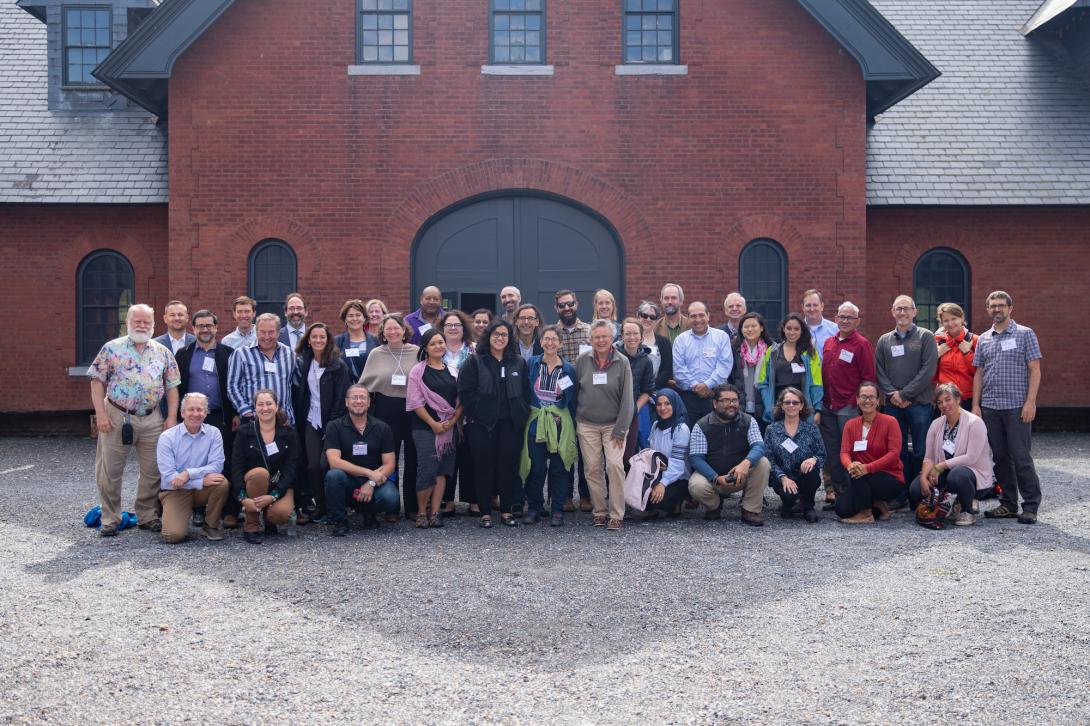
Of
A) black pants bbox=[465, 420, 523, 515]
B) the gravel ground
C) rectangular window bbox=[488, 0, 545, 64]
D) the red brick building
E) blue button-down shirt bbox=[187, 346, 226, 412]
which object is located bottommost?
the gravel ground

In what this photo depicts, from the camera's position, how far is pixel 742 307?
949 centimetres

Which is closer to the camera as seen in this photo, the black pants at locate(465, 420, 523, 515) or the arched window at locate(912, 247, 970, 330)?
the black pants at locate(465, 420, 523, 515)

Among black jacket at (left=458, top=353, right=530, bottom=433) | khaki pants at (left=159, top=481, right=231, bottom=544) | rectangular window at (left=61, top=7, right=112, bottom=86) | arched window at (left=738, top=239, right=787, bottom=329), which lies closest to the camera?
khaki pants at (left=159, top=481, right=231, bottom=544)

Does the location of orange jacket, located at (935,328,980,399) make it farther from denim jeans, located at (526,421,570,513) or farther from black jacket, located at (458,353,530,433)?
black jacket, located at (458,353,530,433)

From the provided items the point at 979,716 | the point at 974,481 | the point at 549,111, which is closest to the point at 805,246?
the point at 549,111

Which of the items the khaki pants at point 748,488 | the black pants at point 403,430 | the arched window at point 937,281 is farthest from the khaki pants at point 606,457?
the arched window at point 937,281

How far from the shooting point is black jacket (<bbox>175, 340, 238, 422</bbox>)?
835cm

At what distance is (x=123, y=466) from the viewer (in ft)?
26.4

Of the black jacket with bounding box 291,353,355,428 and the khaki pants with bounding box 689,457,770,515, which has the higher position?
the black jacket with bounding box 291,353,355,428

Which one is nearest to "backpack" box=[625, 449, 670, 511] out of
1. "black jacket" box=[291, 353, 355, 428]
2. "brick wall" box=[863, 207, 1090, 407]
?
"black jacket" box=[291, 353, 355, 428]

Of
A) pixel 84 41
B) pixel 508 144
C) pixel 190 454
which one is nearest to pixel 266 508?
pixel 190 454

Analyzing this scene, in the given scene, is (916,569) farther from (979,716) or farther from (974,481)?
(979,716)

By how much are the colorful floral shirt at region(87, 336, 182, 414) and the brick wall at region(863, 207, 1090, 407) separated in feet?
36.7

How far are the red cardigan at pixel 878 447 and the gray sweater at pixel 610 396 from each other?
1.91 meters
